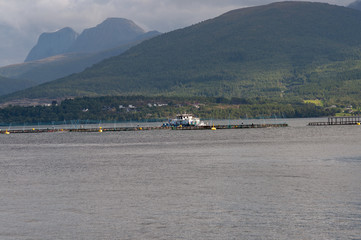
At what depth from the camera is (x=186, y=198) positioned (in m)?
75.2

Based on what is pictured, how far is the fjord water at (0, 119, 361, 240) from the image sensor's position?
58.7m

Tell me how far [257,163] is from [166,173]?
21211 mm

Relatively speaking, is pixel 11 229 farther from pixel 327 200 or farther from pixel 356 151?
pixel 356 151

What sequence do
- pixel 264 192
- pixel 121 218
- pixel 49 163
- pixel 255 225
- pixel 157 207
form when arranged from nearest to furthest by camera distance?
pixel 255 225
pixel 121 218
pixel 157 207
pixel 264 192
pixel 49 163

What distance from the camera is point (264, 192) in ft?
256

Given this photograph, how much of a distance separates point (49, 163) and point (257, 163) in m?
42.4

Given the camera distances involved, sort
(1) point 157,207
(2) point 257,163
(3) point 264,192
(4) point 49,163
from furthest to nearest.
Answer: (4) point 49,163 → (2) point 257,163 → (3) point 264,192 → (1) point 157,207

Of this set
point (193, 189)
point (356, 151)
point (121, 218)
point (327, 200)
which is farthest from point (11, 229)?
point (356, 151)

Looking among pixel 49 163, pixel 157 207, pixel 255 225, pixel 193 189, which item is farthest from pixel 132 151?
pixel 255 225

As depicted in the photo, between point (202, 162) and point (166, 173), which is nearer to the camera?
point (166, 173)

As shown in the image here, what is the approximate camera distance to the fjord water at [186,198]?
58.7 m

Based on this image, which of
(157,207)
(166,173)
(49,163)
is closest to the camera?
(157,207)

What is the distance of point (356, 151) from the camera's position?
5384 inches

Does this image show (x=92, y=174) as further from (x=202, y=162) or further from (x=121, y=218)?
(x=121, y=218)
